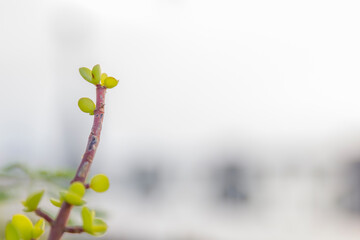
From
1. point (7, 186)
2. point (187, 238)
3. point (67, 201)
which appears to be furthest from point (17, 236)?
point (187, 238)

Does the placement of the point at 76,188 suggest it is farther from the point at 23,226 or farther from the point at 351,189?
the point at 351,189

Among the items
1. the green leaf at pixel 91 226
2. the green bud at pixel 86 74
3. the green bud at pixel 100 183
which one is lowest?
the green leaf at pixel 91 226

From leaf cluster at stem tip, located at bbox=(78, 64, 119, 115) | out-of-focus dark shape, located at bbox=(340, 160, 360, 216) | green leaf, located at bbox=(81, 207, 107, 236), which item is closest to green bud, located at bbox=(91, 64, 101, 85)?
leaf cluster at stem tip, located at bbox=(78, 64, 119, 115)

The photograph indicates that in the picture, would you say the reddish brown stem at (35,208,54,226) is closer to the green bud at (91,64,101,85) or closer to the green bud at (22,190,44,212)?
the green bud at (22,190,44,212)

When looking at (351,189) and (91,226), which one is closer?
(91,226)

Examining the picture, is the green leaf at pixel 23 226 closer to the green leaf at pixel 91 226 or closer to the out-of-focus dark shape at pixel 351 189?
the green leaf at pixel 91 226

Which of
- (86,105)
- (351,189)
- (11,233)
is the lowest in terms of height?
(11,233)


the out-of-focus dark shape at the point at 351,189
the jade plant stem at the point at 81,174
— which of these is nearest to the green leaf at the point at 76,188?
the jade plant stem at the point at 81,174

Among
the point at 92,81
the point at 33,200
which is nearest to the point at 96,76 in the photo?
the point at 92,81
